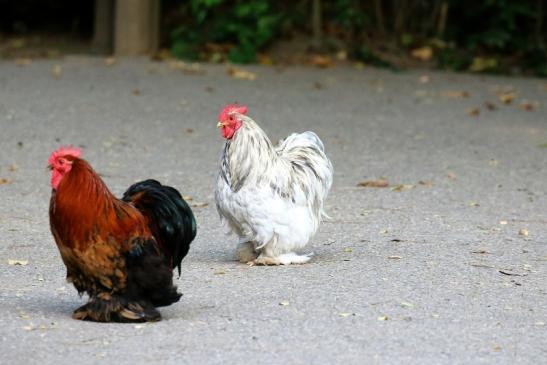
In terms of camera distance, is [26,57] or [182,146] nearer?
[182,146]

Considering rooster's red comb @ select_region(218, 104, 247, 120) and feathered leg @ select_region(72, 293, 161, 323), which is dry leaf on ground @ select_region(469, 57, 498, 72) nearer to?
rooster's red comb @ select_region(218, 104, 247, 120)

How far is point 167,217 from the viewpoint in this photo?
6.43 meters

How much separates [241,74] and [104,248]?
1133 centimetres

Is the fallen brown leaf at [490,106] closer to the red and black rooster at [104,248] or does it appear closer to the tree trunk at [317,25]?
the tree trunk at [317,25]

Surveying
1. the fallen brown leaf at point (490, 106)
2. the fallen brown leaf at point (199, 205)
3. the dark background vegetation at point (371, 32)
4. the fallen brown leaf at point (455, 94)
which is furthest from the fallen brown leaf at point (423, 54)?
the fallen brown leaf at point (199, 205)

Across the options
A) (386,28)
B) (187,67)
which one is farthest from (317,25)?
(187,67)

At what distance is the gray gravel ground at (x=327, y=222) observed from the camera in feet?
19.7

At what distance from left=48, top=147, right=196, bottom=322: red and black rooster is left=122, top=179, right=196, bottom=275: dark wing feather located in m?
0.05

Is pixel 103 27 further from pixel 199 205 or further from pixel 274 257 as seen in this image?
pixel 274 257

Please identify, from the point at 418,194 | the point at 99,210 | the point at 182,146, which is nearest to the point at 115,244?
the point at 99,210

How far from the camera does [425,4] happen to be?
19469 millimetres

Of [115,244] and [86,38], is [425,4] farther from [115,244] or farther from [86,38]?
[115,244]

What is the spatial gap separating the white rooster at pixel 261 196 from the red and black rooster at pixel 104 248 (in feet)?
4.56

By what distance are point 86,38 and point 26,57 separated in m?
1.97
